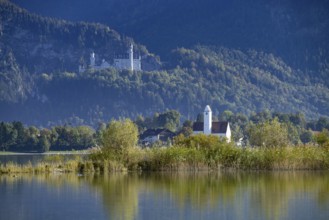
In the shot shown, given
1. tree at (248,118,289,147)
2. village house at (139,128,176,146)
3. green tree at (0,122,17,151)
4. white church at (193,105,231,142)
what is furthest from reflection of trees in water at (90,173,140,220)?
village house at (139,128,176,146)

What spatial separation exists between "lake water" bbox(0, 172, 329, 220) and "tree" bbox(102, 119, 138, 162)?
10.8 feet

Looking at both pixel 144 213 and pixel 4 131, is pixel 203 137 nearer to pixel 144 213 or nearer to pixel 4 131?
pixel 144 213

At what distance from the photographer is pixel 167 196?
38.1 metres

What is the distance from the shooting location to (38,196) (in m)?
38.5

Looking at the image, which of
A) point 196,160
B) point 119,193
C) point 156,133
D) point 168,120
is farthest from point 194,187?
point 168,120

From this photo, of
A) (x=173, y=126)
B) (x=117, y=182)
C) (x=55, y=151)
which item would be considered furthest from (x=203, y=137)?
(x=173, y=126)

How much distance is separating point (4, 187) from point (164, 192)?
7.98m

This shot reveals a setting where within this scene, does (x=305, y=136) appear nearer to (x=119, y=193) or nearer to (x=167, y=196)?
(x=119, y=193)

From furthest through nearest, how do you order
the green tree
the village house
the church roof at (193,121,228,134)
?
1. the village house
2. the church roof at (193,121,228,134)
3. the green tree

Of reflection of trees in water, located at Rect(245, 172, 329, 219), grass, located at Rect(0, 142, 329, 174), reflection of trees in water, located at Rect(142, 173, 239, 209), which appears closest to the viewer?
Answer: reflection of trees in water, located at Rect(245, 172, 329, 219)

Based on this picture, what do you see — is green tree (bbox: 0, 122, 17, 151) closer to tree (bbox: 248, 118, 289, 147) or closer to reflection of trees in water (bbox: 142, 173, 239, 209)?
tree (bbox: 248, 118, 289, 147)

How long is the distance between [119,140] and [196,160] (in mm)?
4602

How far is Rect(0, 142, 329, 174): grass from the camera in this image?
51.8m

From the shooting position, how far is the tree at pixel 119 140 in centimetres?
5275
